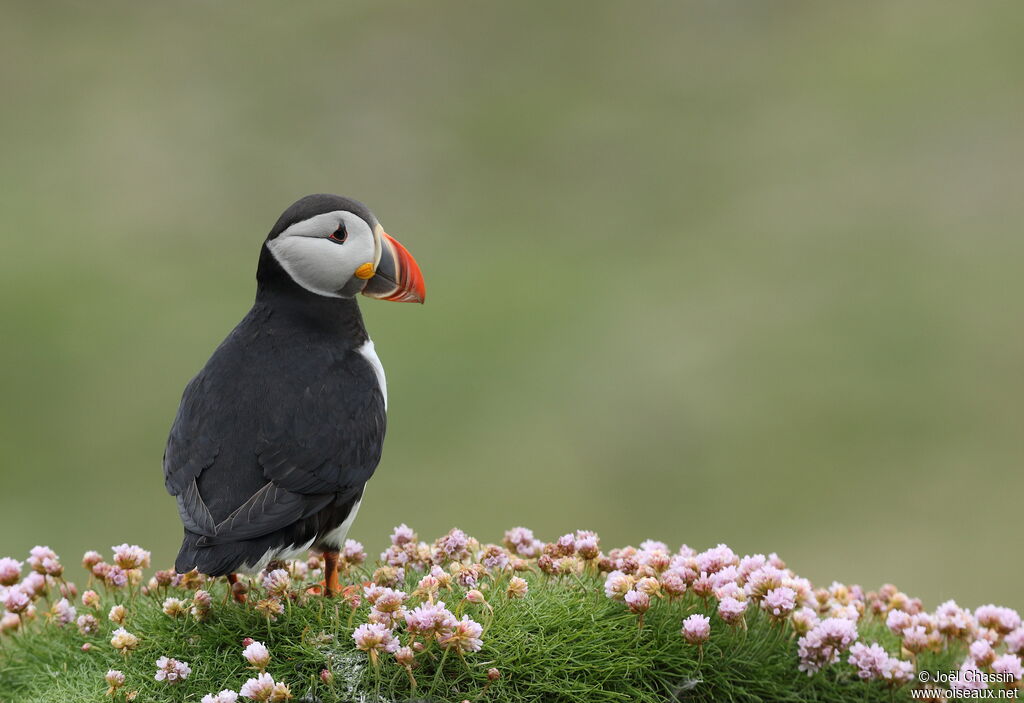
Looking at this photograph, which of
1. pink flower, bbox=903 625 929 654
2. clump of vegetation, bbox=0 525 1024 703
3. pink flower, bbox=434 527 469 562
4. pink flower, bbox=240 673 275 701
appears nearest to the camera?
pink flower, bbox=240 673 275 701

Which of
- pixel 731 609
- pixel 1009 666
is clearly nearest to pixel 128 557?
pixel 731 609

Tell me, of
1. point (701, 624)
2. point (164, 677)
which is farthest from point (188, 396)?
point (701, 624)

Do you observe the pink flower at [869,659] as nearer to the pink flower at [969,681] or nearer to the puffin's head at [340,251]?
the pink flower at [969,681]

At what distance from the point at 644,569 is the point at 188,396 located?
207 centimetres

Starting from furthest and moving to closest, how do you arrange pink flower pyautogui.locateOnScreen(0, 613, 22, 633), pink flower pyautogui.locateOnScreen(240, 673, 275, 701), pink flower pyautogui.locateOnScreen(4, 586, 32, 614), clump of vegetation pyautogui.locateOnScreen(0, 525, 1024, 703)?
1. pink flower pyautogui.locateOnScreen(0, 613, 22, 633)
2. pink flower pyautogui.locateOnScreen(4, 586, 32, 614)
3. clump of vegetation pyautogui.locateOnScreen(0, 525, 1024, 703)
4. pink flower pyautogui.locateOnScreen(240, 673, 275, 701)

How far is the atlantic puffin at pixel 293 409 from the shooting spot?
4117 millimetres

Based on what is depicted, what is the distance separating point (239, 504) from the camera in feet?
13.5

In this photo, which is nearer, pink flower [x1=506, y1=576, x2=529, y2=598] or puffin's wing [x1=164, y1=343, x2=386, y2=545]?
puffin's wing [x1=164, y1=343, x2=386, y2=545]

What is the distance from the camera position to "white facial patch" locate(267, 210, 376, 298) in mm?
4699

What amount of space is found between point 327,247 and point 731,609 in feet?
7.30

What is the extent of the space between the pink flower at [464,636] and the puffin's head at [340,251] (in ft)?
5.01

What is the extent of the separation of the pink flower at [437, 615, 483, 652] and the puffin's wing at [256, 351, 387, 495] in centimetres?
81

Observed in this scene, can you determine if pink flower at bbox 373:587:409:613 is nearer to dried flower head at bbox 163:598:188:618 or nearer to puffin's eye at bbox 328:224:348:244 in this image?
dried flower head at bbox 163:598:188:618

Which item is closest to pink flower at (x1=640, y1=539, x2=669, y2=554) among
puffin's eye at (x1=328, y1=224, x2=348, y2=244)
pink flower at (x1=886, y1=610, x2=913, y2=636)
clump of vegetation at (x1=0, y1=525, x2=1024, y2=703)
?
clump of vegetation at (x1=0, y1=525, x2=1024, y2=703)
